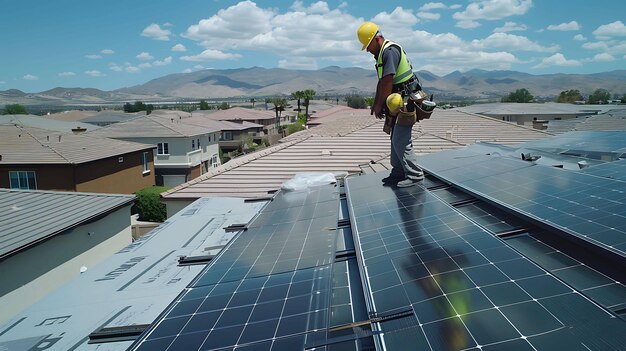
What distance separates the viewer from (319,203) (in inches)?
353

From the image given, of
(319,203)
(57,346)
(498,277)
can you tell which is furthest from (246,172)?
(498,277)

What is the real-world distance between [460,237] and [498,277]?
123 centimetres

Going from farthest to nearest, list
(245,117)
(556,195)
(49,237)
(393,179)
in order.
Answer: (245,117), (49,237), (393,179), (556,195)

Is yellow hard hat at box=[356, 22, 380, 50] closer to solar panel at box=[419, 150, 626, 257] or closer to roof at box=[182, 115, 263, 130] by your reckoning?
solar panel at box=[419, 150, 626, 257]

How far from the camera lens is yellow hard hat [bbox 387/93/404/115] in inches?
317

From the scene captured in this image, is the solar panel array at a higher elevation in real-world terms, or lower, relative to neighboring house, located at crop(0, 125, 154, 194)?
higher

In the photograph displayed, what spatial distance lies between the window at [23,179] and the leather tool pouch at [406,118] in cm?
3058

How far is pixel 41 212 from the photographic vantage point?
1619cm

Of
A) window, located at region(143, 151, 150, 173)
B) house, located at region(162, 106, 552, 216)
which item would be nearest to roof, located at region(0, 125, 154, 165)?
window, located at region(143, 151, 150, 173)

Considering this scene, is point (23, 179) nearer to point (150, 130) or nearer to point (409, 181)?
point (150, 130)

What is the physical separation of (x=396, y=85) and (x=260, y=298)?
17.7 ft

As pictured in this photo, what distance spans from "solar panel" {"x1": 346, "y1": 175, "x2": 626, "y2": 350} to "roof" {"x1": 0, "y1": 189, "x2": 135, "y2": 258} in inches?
516

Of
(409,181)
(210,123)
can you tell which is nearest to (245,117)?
(210,123)

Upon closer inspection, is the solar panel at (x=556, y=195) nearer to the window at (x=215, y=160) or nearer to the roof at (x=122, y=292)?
the roof at (x=122, y=292)
